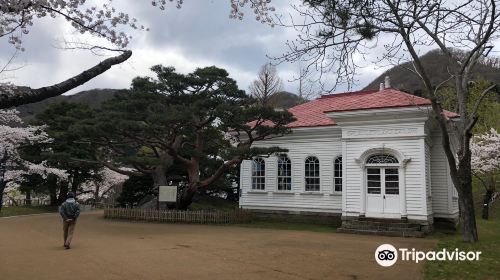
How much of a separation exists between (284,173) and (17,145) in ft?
63.5

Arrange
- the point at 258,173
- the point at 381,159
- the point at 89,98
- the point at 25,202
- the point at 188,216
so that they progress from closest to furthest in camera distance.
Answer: the point at 381,159 < the point at 188,216 < the point at 258,173 < the point at 25,202 < the point at 89,98

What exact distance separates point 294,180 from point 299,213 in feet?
5.59

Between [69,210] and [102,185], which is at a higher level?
[102,185]

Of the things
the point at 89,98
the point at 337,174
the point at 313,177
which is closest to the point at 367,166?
the point at 337,174

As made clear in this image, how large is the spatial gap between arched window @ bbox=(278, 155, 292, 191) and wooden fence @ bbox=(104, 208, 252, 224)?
243cm

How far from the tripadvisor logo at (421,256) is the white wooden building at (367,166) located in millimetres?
6051

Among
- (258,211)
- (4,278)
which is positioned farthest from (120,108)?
(4,278)

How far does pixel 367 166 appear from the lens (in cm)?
1802

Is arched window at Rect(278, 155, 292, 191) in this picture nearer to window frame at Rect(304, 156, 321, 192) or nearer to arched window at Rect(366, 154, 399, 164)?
window frame at Rect(304, 156, 321, 192)

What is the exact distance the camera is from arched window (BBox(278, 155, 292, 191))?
872 inches

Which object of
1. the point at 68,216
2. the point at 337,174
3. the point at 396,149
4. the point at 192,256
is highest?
the point at 396,149

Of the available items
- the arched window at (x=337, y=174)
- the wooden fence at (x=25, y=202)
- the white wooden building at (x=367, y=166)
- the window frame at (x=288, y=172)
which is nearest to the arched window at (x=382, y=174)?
the white wooden building at (x=367, y=166)

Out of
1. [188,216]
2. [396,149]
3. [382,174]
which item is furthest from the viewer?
[188,216]

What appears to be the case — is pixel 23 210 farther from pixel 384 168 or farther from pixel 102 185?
pixel 384 168
